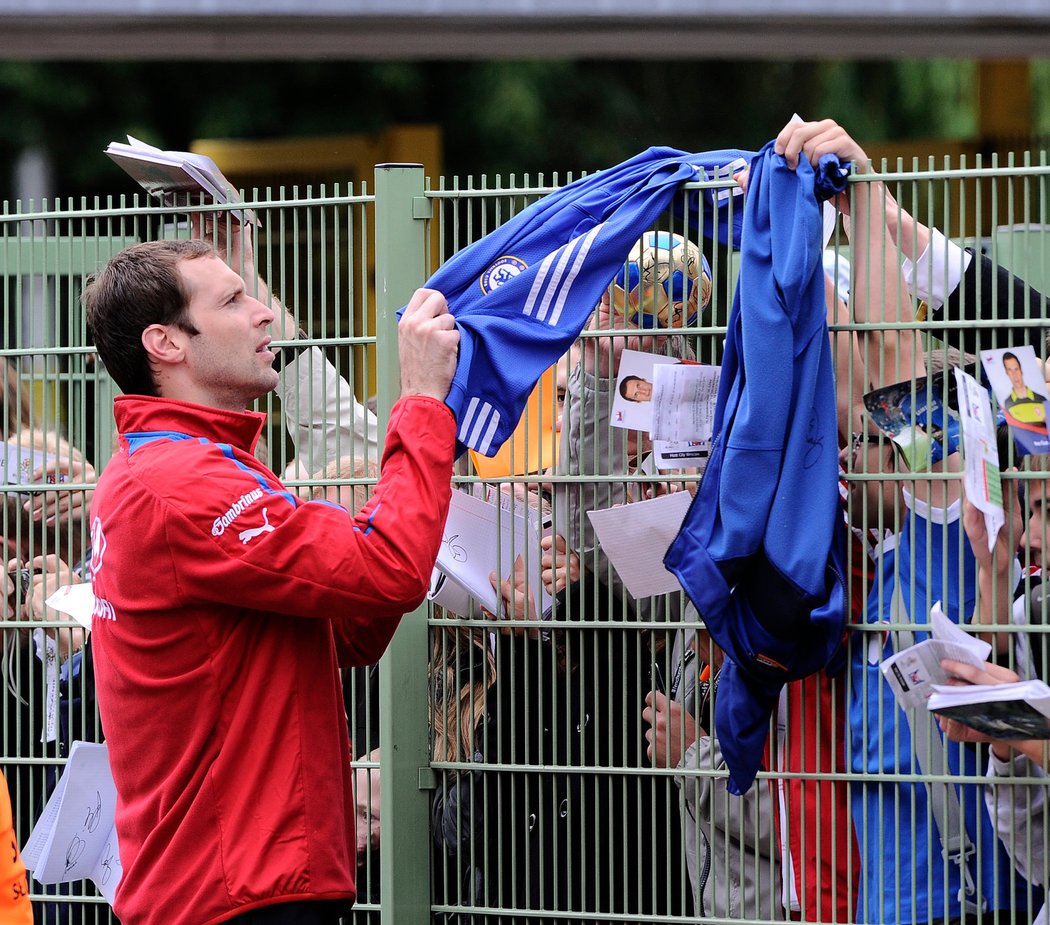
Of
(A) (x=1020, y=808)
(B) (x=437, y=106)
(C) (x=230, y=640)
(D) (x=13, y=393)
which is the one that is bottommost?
(A) (x=1020, y=808)

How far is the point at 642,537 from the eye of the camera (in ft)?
11.0

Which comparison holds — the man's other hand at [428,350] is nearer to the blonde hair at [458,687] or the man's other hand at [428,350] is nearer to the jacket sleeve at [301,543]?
the jacket sleeve at [301,543]

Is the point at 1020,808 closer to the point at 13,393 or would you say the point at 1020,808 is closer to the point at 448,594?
the point at 448,594

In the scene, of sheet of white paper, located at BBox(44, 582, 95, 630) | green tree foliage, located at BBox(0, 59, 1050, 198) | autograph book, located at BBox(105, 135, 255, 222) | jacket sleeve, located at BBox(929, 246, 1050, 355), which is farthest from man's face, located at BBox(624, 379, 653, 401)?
green tree foliage, located at BBox(0, 59, 1050, 198)

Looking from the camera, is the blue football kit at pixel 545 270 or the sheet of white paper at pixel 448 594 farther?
the sheet of white paper at pixel 448 594

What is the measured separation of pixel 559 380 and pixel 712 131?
7.11 meters

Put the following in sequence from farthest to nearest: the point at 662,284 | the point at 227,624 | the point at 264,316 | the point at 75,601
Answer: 1. the point at 75,601
2. the point at 662,284
3. the point at 264,316
4. the point at 227,624

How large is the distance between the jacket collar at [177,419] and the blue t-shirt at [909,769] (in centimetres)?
135

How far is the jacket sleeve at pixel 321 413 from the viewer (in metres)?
3.61

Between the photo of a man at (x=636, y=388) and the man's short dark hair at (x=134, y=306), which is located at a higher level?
the man's short dark hair at (x=134, y=306)

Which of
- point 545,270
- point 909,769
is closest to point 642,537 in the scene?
point 545,270

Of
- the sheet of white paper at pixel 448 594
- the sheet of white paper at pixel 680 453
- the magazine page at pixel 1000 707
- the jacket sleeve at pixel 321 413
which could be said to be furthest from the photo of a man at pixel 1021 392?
the jacket sleeve at pixel 321 413

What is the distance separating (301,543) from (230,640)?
25 centimetres

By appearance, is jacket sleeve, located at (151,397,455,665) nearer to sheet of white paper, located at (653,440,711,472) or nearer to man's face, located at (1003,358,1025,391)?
sheet of white paper, located at (653,440,711,472)
